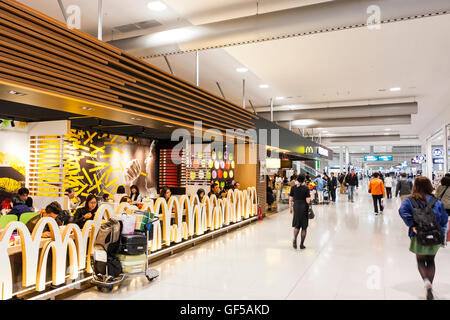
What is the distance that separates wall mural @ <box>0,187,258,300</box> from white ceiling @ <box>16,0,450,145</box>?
2.99 metres

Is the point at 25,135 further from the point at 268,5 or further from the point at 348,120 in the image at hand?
the point at 348,120

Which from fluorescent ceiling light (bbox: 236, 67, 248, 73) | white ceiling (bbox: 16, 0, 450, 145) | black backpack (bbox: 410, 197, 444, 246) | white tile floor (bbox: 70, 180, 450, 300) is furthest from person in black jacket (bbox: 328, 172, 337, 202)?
black backpack (bbox: 410, 197, 444, 246)

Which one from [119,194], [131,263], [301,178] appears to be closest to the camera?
[131,263]

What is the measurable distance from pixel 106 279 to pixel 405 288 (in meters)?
3.77

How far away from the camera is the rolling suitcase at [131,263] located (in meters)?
4.26

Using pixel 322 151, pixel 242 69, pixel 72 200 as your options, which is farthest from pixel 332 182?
pixel 72 200

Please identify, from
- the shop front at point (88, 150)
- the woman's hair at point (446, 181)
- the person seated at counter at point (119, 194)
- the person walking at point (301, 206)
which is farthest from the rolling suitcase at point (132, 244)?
the woman's hair at point (446, 181)

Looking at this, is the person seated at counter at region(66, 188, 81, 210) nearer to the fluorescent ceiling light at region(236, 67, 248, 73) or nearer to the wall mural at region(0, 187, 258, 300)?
the wall mural at region(0, 187, 258, 300)

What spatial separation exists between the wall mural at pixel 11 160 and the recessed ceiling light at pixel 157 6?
3.92 meters

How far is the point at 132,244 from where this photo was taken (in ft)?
14.1

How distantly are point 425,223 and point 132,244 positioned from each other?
11.6 feet

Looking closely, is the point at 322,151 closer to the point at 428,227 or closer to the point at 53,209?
the point at 428,227
